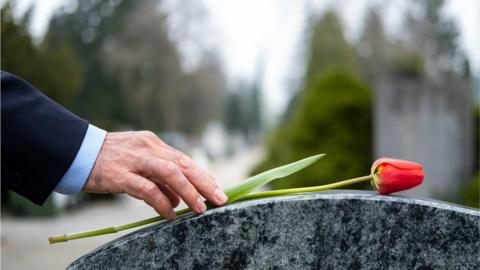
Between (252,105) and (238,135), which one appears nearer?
(238,135)

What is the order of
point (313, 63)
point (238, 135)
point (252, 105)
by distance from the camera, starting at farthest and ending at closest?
point (252, 105) < point (238, 135) < point (313, 63)

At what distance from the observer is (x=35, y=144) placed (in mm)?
1243

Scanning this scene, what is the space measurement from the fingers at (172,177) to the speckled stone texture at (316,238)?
44 millimetres

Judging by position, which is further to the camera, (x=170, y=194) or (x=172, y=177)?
(x=170, y=194)

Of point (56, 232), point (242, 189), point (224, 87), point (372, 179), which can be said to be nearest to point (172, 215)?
point (242, 189)

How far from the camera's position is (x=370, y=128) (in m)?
8.63

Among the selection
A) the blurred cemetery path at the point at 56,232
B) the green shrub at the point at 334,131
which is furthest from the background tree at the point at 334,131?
the blurred cemetery path at the point at 56,232

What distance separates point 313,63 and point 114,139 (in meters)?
24.7

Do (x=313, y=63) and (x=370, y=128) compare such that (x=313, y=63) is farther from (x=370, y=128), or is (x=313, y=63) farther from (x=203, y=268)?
(x=203, y=268)

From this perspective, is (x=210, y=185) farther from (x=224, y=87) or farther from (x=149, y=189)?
(x=224, y=87)

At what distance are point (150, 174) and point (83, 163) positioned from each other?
14 centimetres

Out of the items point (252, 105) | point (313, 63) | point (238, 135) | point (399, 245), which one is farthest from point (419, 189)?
point (252, 105)

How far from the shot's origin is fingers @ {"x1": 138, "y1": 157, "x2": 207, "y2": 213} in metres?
1.22

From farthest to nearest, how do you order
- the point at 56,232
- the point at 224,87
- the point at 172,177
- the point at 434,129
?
the point at 224,87 → the point at 56,232 → the point at 434,129 → the point at 172,177
